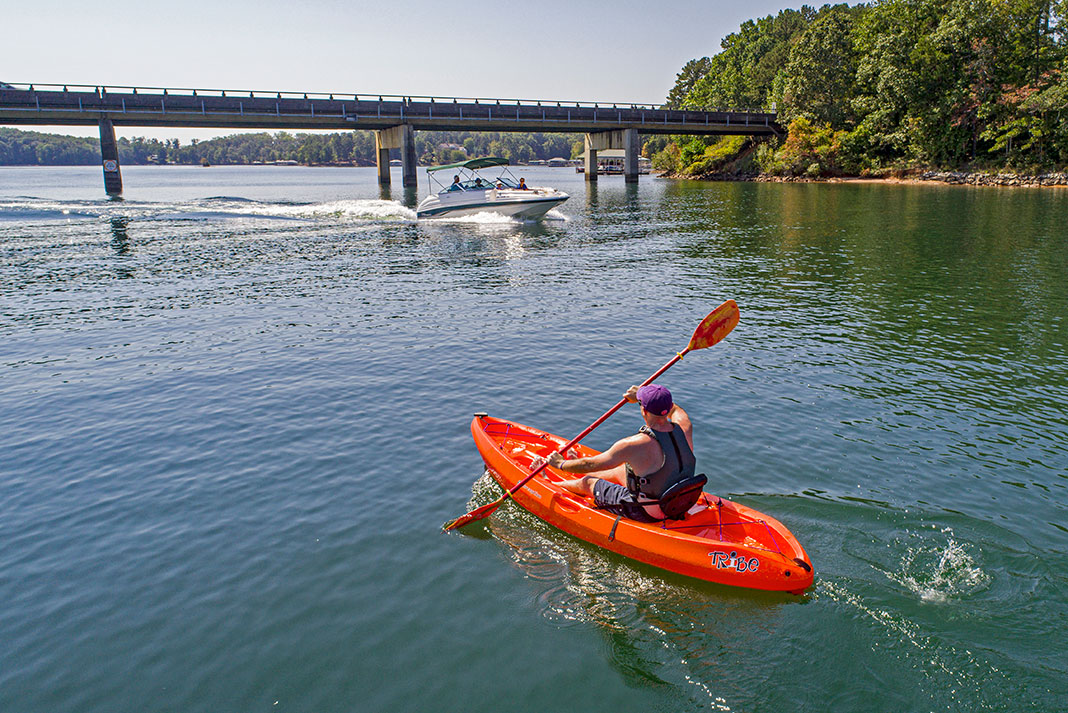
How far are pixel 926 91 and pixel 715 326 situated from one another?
68296 millimetres

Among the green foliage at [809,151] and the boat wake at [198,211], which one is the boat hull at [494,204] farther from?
the green foliage at [809,151]

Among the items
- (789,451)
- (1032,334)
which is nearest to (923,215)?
(1032,334)

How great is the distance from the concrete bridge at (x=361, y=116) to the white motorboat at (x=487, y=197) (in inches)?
1077

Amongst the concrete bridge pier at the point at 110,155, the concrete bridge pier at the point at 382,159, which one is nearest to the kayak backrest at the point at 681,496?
the concrete bridge pier at the point at 110,155

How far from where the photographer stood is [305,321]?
63.2 feet

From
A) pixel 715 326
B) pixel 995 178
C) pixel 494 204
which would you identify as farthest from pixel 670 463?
pixel 995 178

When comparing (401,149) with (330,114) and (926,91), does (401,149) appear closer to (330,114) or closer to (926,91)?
(330,114)

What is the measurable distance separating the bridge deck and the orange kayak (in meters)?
63.8

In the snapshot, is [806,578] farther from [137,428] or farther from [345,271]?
[345,271]

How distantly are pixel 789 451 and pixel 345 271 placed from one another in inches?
819

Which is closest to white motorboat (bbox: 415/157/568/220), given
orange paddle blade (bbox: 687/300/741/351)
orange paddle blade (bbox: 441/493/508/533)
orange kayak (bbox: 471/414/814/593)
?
orange paddle blade (bbox: 687/300/741/351)

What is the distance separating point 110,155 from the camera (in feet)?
206

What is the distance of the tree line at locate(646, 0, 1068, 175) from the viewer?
57.6 m

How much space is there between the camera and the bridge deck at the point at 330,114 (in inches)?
2256
